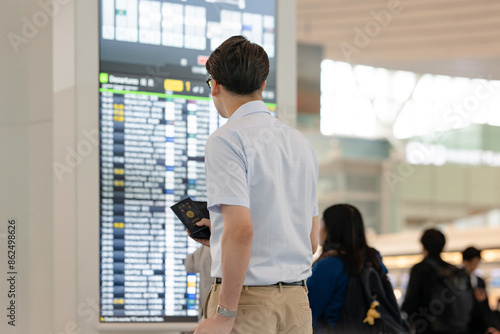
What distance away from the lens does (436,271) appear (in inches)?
174

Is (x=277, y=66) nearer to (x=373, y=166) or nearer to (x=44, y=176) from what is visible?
(x=44, y=176)

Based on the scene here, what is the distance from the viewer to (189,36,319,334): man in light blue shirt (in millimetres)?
1562

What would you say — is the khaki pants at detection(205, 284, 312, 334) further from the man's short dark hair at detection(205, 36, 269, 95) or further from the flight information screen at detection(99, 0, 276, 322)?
the flight information screen at detection(99, 0, 276, 322)

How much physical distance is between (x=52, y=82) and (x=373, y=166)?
29.7 meters

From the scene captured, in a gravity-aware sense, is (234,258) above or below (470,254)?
above

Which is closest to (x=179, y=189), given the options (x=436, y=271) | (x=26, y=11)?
(x=26, y=11)

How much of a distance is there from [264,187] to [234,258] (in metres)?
0.23

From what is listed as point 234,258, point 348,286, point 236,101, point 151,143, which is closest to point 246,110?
point 236,101

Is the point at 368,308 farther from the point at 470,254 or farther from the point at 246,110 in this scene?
the point at 470,254

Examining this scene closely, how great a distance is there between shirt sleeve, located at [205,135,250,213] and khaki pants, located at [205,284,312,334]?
0.80 feet

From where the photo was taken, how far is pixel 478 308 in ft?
16.4

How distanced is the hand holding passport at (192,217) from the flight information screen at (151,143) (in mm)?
1146

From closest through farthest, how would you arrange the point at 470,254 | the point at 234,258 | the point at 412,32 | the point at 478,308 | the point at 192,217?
the point at 234,258 < the point at 192,217 < the point at 478,308 < the point at 470,254 < the point at 412,32

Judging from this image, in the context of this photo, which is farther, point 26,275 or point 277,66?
point 277,66
